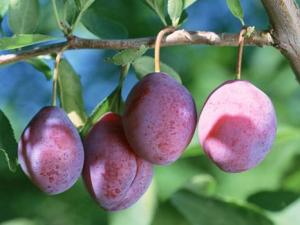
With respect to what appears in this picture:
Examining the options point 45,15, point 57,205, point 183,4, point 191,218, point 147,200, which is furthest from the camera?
point 45,15

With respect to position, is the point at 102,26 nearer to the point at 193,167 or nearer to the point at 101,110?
the point at 101,110

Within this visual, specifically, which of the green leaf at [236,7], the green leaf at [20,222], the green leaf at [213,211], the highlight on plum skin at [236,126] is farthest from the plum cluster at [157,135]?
the green leaf at [20,222]

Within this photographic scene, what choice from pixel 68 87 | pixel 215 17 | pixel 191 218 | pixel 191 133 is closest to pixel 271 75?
pixel 215 17

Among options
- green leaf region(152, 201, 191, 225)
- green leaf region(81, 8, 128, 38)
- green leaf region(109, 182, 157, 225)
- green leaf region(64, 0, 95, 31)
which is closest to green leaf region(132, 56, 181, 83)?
green leaf region(81, 8, 128, 38)

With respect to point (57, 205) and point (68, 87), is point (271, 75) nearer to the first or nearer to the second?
point (57, 205)

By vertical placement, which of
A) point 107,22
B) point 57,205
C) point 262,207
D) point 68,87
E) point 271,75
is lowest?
point 57,205

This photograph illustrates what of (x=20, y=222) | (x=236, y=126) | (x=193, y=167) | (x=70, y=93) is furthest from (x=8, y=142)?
(x=193, y=167)
